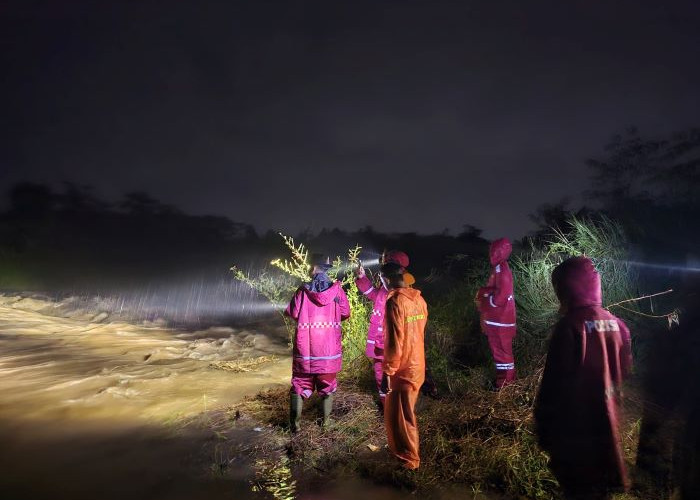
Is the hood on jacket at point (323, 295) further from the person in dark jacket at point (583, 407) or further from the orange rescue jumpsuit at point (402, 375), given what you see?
the person in dark jacket at point (583, 407)

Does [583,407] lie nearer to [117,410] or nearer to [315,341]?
[315,341]

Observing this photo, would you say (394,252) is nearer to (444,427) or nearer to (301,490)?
(444,427)

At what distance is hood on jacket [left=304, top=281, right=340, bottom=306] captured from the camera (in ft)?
16.1

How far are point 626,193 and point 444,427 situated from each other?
1266 centimetres

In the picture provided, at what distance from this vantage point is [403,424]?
154 inches

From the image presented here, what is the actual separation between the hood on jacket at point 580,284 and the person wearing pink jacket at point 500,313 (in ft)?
10.2

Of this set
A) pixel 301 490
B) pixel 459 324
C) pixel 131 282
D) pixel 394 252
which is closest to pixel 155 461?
pixel 301 490

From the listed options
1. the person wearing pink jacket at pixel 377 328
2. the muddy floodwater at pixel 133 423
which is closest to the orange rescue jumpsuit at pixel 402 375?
the muddy floodwater at pixel 133 423

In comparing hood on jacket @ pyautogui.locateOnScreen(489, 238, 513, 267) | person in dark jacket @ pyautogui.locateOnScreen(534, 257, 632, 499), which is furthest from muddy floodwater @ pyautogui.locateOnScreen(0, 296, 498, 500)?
hood on jacket @ pyautogui.locateOnScreen(489, 238, 513, 267)

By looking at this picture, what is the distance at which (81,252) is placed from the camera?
3497cm

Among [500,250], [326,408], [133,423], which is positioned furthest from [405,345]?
[133,423]

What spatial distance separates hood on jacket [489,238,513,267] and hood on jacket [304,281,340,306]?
7.60 ft

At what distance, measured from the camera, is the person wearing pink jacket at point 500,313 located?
5.59 m

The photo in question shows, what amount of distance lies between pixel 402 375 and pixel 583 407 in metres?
1.79
